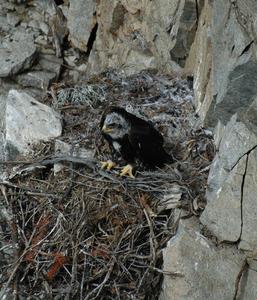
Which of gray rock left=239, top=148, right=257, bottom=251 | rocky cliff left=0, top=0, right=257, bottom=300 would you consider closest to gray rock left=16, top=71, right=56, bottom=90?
rocky cliff left=0, top=0, right=257, bottom=300

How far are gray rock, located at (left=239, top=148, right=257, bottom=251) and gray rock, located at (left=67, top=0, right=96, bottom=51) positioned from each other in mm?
5496

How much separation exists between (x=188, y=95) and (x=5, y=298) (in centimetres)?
284

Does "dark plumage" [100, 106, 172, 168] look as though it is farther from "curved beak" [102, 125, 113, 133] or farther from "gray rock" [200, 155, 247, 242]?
"gray rock" [200, 155, 247, 242]

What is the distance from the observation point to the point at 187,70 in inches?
338

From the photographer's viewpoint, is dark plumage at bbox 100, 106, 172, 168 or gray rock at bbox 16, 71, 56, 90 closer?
dark plumage at bbox 100, 106, 172, 168

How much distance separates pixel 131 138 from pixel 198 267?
4.29 ft

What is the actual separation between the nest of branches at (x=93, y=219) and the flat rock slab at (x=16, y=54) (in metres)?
3.30

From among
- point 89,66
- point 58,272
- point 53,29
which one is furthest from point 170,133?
point 53,29

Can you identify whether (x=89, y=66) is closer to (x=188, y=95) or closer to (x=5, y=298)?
(x=188, y=95)

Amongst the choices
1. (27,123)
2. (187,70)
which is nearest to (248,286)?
(27,123)

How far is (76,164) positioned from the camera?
7.32 meters

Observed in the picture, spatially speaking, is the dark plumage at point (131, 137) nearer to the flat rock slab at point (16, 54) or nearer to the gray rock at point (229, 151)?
the gray rock at point (229, 151)

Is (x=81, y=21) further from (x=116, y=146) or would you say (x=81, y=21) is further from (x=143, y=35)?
(x=116, y=146)

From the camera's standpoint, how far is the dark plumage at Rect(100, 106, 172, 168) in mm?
6980
